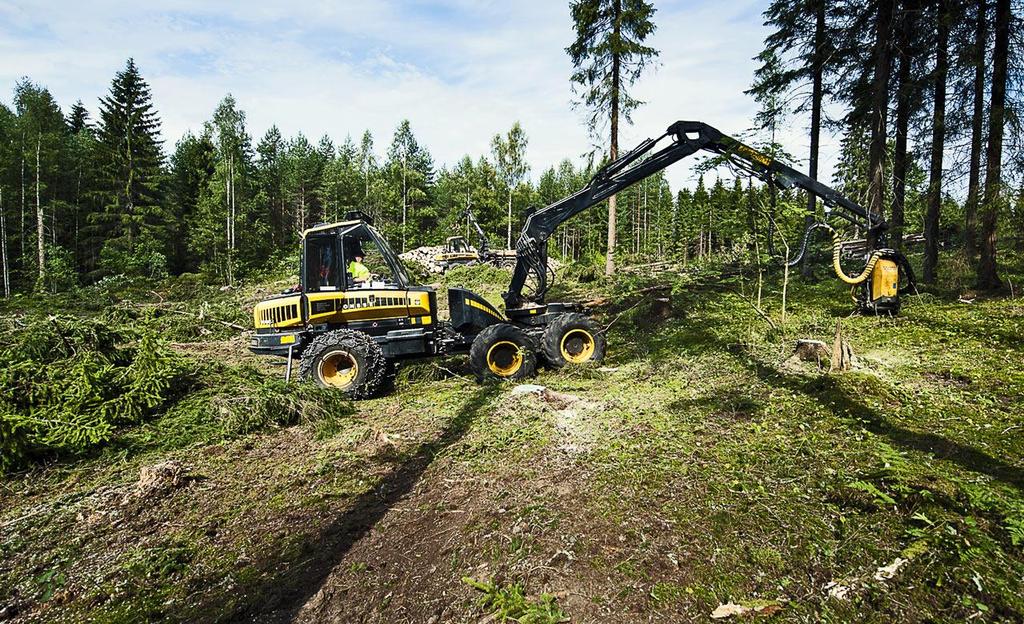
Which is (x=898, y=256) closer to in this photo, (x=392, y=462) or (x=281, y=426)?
(x=392, y=462)

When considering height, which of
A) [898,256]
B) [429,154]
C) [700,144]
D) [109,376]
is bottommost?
[109,376]

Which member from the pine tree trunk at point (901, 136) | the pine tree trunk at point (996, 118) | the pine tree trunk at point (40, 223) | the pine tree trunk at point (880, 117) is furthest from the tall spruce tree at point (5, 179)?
the pine tree trunk at point (996, 118)

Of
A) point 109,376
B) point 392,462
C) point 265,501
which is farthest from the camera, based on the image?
point 109,376

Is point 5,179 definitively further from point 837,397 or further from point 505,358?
point 837,397

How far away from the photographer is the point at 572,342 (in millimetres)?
8766

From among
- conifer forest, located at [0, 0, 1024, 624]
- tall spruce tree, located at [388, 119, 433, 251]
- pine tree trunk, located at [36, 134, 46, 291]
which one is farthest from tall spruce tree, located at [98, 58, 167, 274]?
conifer forest, located at [0, 0, 1024, 624]

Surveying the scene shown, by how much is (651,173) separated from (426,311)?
4.98 metres

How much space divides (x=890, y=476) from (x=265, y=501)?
5.11 metres

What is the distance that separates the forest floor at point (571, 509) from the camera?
278 cm

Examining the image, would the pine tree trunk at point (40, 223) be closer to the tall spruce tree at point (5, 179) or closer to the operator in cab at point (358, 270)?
the tall spruce tree at point (5, 179)

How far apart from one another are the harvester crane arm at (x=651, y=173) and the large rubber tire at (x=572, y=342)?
1.18m

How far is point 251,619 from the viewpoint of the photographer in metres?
2.73

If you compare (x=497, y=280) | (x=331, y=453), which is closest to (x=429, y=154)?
(x=497, y=280)

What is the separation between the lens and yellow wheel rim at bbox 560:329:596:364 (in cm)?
866
